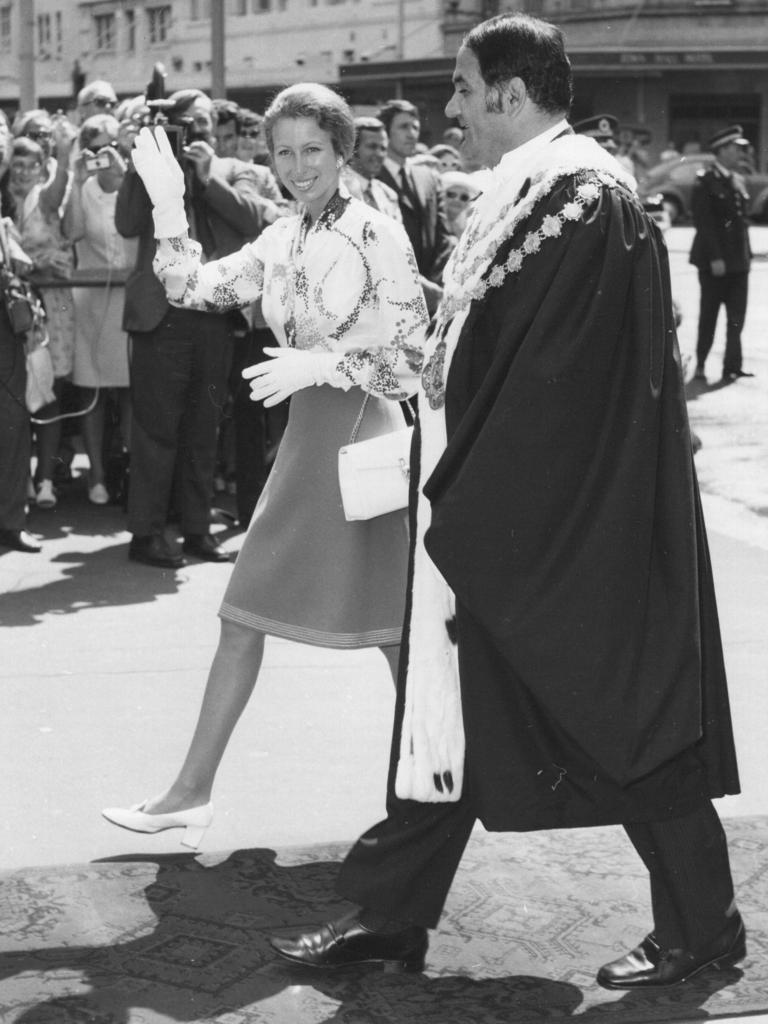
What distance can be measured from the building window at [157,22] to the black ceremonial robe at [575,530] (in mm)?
64066

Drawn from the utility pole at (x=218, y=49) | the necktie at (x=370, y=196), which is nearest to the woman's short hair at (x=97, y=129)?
the necktie at (x=370, y=196)

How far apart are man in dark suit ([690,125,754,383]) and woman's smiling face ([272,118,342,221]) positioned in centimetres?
1012

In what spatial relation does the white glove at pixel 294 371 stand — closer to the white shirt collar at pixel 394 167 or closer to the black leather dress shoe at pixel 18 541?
the black leather dress shoe at pixel 18 541

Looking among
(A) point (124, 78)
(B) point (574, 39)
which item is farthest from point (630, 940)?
(A) point (124, 78)

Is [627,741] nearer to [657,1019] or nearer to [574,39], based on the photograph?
[657,1019]

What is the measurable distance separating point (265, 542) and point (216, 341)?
3556 millimetres

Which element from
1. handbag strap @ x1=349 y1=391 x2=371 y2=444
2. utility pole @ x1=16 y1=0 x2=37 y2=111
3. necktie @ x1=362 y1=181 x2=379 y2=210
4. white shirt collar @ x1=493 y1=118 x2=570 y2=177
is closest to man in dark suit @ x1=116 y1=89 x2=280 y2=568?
necktie @ x1=362 y1=181 x2=379 y2=210

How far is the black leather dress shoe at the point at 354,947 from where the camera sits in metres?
3.61

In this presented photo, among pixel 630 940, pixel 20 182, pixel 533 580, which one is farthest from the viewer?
pixel 20 182

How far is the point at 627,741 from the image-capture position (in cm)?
329

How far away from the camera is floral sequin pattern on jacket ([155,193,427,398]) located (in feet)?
14.3

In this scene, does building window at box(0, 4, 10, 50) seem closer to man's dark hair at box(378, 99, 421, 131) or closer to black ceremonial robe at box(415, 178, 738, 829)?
man's dark hair at box(378, 99, 421, 131)

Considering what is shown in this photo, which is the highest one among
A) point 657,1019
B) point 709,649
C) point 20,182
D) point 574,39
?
point 574,39

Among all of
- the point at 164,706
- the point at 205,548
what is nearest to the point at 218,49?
the point at 205,548
